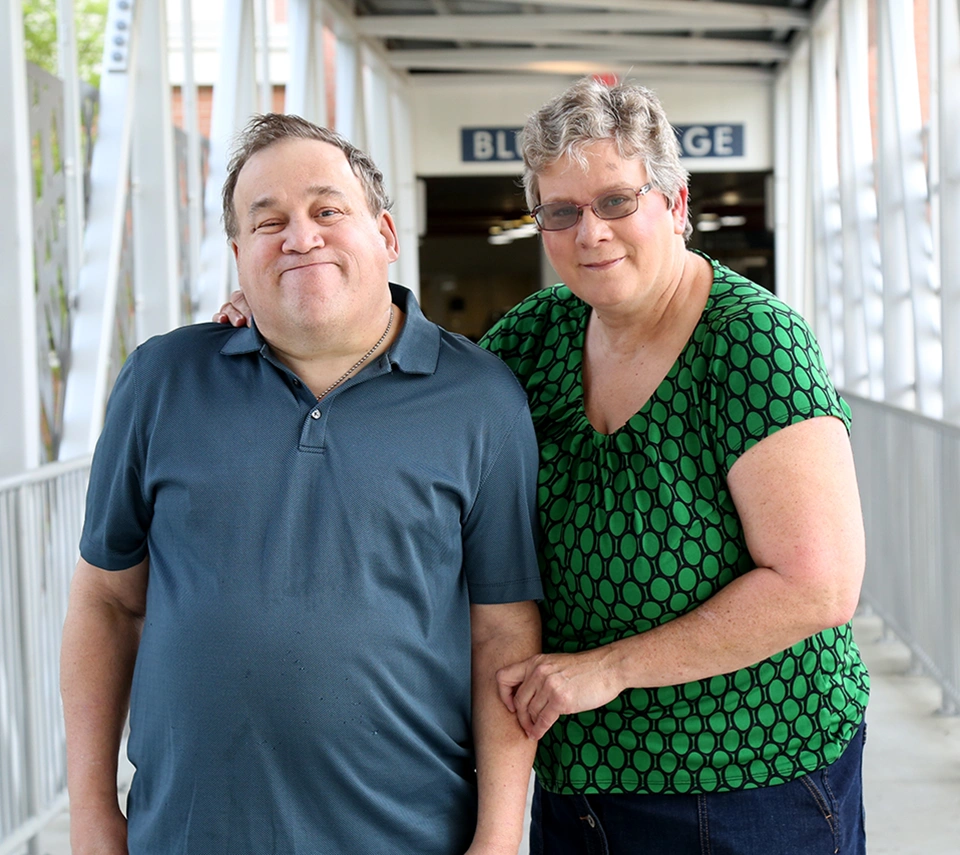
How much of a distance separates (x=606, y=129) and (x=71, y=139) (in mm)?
3555

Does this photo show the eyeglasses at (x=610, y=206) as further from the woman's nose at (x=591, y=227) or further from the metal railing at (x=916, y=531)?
the metal railing at (x=916, y=531)

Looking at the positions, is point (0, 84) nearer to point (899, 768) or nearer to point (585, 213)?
point (585, 213)

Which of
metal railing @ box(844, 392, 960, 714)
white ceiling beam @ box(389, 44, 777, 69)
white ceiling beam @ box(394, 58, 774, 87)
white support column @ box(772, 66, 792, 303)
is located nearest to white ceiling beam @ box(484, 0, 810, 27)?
white ceiling beam @ box(389, 44, 777, 69)

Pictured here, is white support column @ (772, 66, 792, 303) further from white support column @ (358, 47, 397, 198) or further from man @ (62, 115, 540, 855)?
man @ (62, 115, 540, 855)

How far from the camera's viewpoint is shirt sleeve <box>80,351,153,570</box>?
170cm

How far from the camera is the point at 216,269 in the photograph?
21.7 ft

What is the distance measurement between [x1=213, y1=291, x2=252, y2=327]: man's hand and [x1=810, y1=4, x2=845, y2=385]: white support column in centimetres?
871

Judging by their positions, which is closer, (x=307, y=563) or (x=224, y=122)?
(x=307, y=563)

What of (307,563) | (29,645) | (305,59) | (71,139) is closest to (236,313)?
(307,563)

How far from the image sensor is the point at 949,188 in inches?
203

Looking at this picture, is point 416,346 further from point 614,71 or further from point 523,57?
point 614,71

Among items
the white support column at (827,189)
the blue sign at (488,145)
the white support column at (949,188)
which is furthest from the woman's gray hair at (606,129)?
Answer: the blue sign at (488,145)

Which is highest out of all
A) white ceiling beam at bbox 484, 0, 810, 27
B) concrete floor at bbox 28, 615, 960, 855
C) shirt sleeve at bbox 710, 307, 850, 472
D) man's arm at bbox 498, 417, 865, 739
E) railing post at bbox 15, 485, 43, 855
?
white ceiling beam at bbox 484, 0, 810, 27

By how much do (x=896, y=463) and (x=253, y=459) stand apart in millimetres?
4615
